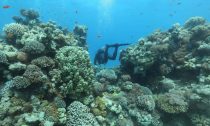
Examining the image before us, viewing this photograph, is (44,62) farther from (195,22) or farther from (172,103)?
(195,22)

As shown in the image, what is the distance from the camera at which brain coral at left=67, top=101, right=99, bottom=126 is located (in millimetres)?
7824

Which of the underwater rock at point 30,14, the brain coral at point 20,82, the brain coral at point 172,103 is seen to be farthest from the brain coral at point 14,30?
the underwater rock at point 30,14

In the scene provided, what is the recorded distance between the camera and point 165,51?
1266cm

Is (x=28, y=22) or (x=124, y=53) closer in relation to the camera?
(x=124, y=53)

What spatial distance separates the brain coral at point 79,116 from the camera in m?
7.82

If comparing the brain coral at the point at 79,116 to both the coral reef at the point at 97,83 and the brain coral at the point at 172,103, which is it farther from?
the brain coral at the point at 172,103

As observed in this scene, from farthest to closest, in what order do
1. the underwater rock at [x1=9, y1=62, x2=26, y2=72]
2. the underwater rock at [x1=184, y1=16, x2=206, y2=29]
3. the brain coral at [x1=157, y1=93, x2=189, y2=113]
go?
the underwater rock at [x1=184, y1=16, x2=206, y2=29]
the brain coral at [x1=157, y1=93, x2=189, y2=113]
the underwater rock at [x1=9, y1=62, x2=26, y2=72]

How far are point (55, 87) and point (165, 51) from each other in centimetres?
621

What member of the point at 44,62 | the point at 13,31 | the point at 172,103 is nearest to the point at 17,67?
the point at 44,62

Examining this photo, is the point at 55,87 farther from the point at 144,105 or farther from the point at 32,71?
the point at 144,105

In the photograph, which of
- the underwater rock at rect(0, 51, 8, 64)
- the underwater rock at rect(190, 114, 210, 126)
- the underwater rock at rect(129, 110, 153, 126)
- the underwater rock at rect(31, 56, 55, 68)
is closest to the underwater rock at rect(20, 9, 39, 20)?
the underwater rock at rect(0, 51, 8, 64)

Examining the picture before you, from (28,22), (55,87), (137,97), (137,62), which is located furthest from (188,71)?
(28,22)

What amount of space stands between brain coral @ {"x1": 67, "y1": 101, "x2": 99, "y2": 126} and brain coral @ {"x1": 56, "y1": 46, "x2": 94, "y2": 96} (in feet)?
1.66

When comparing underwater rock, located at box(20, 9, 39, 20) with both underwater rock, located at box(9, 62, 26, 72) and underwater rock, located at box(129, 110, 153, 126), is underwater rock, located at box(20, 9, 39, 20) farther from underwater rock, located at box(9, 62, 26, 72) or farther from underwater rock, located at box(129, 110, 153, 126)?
underwater rock, located at box(129, 110, 153, 126)
